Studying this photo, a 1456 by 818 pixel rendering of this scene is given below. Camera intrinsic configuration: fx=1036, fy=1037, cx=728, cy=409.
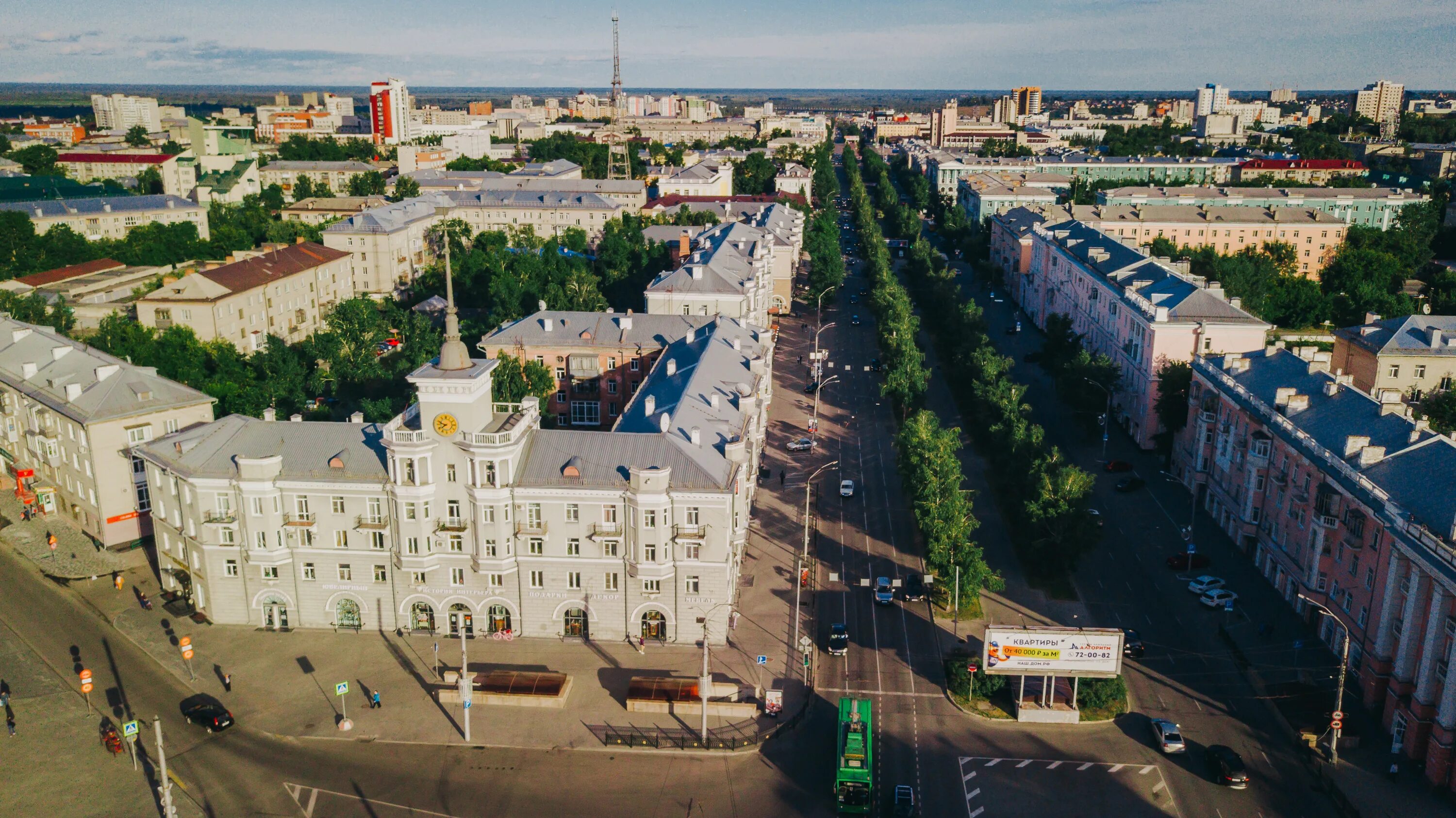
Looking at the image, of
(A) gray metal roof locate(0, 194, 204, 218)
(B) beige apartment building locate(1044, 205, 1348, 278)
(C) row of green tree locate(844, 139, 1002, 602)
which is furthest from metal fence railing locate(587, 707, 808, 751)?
(A) gray metal roof locate(0, 194, 204, 218)

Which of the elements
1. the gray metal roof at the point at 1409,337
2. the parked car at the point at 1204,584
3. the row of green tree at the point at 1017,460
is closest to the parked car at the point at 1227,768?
the parked car at the point at 1204,584

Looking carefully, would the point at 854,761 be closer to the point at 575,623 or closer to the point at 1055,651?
the point at 1055,651

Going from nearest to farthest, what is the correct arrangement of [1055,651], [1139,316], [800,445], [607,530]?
[1055,651] → [607,530] → [800,445] → [1139,316]

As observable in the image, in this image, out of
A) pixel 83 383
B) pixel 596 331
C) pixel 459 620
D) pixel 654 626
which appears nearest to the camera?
pixel 654 626

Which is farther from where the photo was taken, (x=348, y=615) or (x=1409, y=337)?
(x=1409, y=337)

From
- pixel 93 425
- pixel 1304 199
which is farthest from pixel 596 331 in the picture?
pixel 1304 199

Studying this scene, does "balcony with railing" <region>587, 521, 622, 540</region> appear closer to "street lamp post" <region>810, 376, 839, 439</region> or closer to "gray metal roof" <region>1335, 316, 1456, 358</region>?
"street lamp post" <region>810, 376, 839, 439</region>
